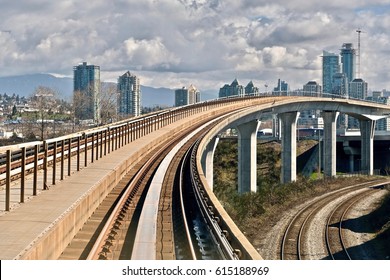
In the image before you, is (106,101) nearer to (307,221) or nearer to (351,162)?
(307,221)

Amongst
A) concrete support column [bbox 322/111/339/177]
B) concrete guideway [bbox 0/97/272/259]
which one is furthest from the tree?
concrete guideway [bbox 0/97/272/259]

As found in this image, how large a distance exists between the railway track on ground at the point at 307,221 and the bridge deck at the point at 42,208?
9368 millimetres

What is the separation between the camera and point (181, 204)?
18219 mm

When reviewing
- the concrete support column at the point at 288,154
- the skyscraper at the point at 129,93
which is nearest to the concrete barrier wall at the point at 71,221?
the concrete support column at the point at 288,154

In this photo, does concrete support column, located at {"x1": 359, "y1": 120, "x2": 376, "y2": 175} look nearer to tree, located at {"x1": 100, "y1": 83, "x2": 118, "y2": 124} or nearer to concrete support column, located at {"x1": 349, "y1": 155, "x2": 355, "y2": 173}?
concrete support column, located at {"x1": 349, "y1": 155, "x2": 355, "y2": 173}

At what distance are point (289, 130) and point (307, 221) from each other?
40.7 metres

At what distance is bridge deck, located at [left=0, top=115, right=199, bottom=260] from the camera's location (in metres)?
9.69

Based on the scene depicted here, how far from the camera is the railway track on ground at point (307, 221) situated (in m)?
25.4

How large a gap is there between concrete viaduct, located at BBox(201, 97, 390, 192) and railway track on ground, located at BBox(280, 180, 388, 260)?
9843 millimetres

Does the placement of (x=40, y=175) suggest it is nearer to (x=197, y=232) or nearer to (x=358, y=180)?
(x=197, y=232)

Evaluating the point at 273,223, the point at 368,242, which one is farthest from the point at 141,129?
the point at 368,242

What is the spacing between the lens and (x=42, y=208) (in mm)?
12523

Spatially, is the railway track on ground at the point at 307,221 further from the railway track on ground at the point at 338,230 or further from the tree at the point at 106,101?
the tree at the point at 106,101

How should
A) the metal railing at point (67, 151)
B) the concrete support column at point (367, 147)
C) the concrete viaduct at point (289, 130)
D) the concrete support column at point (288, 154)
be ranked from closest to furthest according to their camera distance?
the metal railing at point (67, 151) → the concrete viaduct at point (289, 130) → the concrete support column at point (288, 154) → the concrete support column at point (367, 147)
